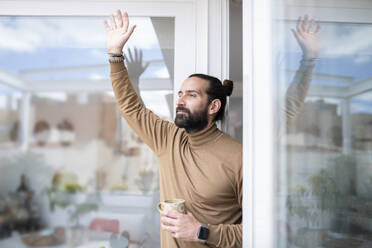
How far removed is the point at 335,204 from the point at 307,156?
99 millimetres

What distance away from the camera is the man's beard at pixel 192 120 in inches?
49.1

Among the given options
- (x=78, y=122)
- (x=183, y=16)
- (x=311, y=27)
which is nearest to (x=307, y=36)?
(x=311, y=27)

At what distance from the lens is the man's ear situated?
133cm

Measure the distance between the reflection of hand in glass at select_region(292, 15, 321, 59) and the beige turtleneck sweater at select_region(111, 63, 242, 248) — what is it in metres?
0.70

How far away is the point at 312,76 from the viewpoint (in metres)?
0.57

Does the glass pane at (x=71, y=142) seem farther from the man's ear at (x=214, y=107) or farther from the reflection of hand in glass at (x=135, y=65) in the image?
the man's ear at (x=214, y=107)

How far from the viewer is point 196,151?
4.27 ft

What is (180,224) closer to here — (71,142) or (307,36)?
(307,36)

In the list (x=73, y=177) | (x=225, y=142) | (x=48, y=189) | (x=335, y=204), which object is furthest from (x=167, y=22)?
(x=335, y=204)

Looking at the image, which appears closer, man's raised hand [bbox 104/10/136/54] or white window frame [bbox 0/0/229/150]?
man's raised hand [bbox 104/10/136/54]

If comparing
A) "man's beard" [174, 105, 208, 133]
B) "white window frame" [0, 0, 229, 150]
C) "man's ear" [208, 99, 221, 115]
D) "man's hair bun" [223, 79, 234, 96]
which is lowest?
"man's beard" [174, 105, 208, 133]

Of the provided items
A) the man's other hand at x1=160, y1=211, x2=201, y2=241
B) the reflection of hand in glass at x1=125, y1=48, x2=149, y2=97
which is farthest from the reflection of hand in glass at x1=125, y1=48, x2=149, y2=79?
the man's other hand at x1=160, y1=211, x2=201, y2=241

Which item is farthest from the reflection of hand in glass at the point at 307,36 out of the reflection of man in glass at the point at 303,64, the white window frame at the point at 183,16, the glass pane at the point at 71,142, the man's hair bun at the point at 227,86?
the glass pane at the point at 71,142

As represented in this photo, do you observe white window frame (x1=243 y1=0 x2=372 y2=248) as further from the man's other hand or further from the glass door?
the glass door
